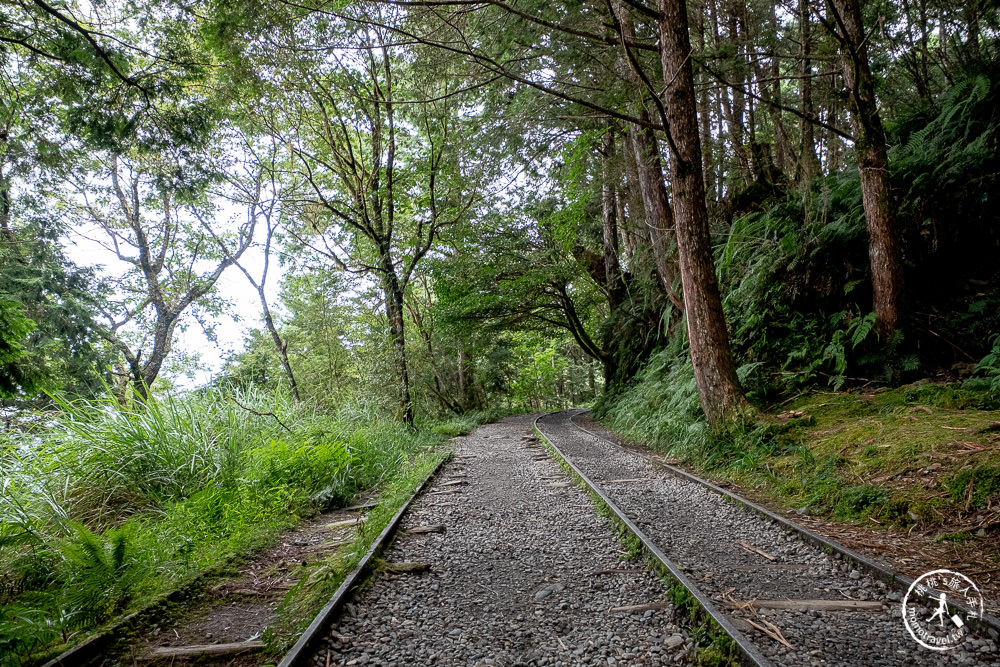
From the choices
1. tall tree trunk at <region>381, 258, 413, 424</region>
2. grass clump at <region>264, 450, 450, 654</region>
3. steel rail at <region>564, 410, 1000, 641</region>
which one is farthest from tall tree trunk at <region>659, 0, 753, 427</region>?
tall tree trunk at <region>381, 258, 413, 424</region>

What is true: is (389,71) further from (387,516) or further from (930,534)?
(930,534)

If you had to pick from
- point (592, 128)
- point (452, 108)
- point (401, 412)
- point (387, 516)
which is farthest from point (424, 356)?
point (387, 516)

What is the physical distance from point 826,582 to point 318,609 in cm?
324

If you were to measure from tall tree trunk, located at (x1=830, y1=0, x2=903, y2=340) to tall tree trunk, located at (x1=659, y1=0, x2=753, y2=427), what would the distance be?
1.93 meters

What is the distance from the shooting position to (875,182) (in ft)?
20.1

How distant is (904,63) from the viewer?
884cm

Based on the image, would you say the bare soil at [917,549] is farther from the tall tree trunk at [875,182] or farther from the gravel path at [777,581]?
the tall tree trunk at [875,182]

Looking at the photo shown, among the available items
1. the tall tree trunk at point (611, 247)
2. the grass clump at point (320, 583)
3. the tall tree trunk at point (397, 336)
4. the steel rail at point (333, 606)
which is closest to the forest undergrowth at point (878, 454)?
the steel rail at point (333, 606)

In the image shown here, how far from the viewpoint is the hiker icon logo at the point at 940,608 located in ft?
7.58

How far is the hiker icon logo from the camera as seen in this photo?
7.58 feet

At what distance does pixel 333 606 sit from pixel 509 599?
1136 mm

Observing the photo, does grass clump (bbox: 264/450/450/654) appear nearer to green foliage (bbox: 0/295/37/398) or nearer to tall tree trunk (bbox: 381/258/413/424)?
green foliage (bbox: 0/295/37/398)

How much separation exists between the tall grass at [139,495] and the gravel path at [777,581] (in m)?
3.67

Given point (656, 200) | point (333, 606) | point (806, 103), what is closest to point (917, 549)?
point (333, 606)
